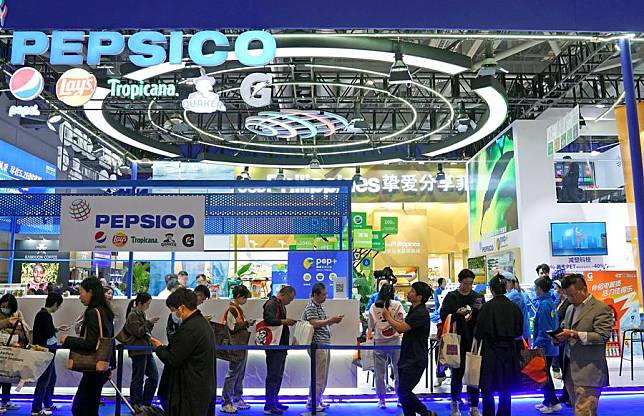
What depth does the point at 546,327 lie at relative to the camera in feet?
21.7

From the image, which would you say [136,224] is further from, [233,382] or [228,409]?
Result: [228,409]

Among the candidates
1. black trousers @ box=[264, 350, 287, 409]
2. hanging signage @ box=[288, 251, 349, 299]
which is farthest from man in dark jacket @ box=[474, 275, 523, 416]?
hanging signage @ box=[288, 251, 349, 299]

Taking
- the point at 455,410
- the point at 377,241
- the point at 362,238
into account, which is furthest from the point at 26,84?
the point at 377,241

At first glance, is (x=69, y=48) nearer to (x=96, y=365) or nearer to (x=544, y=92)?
(x=96, y=365)

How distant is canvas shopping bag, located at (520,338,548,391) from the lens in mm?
5125

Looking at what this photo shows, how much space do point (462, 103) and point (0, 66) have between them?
34.3ft

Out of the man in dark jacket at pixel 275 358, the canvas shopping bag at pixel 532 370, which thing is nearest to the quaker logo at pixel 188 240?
the man in dark jacket at pixel 275 358

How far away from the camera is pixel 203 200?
23.4 feet

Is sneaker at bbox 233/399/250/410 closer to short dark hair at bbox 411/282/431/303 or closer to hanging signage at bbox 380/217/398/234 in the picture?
short dark hair at bbox 411/282/431/303

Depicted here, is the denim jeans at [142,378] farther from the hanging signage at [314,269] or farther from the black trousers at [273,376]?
the hanging signage at [314,269]

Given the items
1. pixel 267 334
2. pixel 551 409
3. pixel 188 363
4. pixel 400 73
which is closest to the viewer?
pixel 188 363

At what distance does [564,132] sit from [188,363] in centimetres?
843

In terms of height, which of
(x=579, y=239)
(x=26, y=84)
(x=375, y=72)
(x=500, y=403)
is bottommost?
(x=500, y=403)

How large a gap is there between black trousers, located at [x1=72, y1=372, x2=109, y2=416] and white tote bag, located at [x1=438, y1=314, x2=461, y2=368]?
3.02 meters
